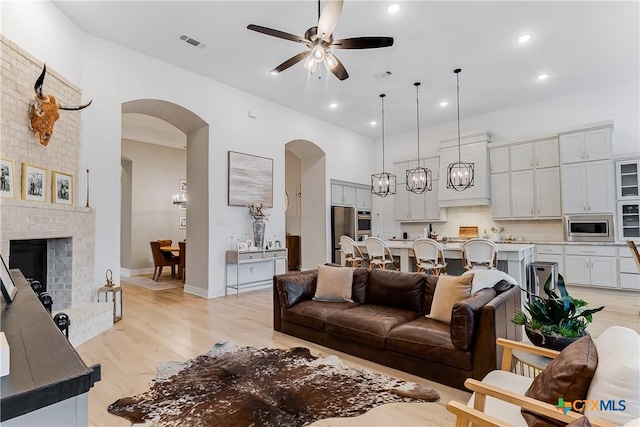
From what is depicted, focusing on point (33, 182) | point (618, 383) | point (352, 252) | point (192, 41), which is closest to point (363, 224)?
point (352, 252)

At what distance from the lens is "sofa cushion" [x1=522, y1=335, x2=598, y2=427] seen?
1177mm

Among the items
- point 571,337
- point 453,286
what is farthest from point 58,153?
point 571,337

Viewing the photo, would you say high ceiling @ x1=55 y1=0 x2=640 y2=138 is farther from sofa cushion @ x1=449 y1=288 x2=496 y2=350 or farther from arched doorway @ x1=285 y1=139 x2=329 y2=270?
sofa cushion @ x1=449 y1=288 x2=496 y2=350

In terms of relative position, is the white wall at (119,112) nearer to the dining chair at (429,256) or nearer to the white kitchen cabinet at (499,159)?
the dining chair at (429,256)

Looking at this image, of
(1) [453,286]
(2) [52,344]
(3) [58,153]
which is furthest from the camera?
(3) [58,153]

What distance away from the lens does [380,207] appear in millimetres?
9320

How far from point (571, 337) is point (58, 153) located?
197 inches

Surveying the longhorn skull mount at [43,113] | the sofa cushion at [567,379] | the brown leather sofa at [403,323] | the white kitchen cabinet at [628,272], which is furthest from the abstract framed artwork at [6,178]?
the white kitchen cabinet at [628,272]

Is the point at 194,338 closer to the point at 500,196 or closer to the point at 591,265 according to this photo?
the point at 591,265

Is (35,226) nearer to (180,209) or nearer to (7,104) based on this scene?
(7,104)

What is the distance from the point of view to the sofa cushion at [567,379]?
1177 millimetres

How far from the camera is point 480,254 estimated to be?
436cm

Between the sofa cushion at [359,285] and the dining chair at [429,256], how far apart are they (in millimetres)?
1472

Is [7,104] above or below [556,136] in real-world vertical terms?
below
